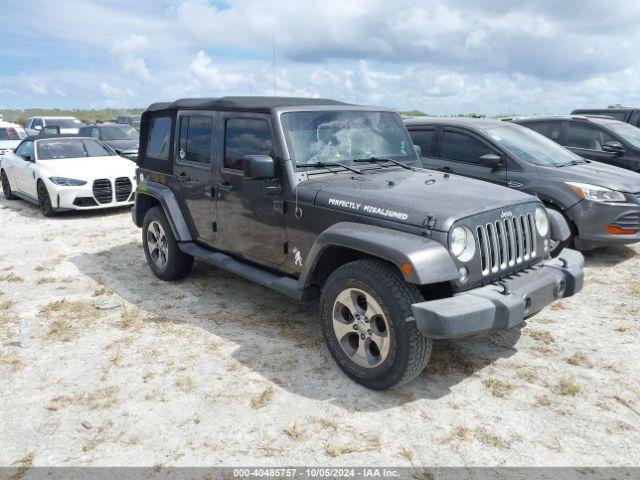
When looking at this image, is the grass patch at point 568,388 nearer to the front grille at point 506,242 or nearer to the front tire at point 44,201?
the front grille at point 506,242

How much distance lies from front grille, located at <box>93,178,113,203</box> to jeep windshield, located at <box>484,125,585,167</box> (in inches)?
267

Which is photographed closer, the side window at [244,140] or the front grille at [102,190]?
the side window at [244,140]

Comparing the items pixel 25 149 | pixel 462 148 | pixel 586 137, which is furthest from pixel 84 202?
pixel 586 137

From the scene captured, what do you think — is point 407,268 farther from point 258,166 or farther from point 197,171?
point 197,171

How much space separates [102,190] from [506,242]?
8.11 m

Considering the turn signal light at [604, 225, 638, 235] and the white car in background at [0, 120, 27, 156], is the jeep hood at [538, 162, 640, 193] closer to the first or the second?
the turn signal light at [604, 225, 638, 235]

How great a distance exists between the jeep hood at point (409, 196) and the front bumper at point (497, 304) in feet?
1.61

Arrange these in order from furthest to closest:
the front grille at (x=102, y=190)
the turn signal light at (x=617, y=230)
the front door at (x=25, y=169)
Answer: the front door at (x=25, y=169)
the front grille at (x=102, y=190)
the turn signal light at (x=617, y=230)

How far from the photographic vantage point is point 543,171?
6.38 meters

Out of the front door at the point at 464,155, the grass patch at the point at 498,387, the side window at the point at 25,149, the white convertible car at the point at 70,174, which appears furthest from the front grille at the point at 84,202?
the grass patch at the point at 498,387

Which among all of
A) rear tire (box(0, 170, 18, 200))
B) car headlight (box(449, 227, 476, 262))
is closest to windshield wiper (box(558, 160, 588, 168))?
car headlight (box(449, 227, 476, 262))

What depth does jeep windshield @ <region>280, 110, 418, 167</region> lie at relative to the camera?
4.16m

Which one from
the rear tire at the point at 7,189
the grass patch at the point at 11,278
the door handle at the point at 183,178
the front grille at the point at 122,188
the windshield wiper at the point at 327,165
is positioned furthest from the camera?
the rear tire at the point at 7,189

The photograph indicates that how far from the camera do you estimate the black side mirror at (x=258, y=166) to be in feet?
12.5
